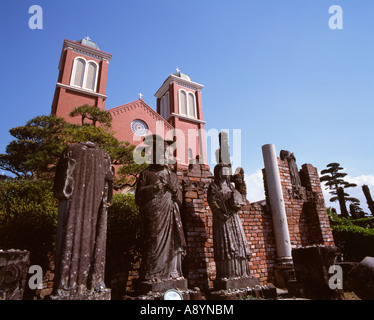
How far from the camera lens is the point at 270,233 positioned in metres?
6.77

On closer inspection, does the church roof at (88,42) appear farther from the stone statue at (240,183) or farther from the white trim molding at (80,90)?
the stone statue at (240,183)

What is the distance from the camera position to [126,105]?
74.9 feet

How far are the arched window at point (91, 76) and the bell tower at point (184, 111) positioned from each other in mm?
8240

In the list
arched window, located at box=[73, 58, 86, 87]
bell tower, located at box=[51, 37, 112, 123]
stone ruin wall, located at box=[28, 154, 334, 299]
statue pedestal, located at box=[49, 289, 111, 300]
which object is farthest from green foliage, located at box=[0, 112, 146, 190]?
arched window, located at box=[73, 58, 86, 87]

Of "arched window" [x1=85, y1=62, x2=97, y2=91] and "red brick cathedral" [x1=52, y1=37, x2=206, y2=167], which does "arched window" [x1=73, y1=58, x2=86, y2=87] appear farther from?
"arched window" [x1=85, y1=62, x2=97, y2=91]

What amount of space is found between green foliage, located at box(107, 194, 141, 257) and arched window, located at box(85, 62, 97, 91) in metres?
18.5

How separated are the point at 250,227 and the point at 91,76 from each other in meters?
21.9

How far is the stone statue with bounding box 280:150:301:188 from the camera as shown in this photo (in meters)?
7.71

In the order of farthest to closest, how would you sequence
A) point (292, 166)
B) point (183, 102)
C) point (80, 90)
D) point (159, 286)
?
point (183, 102)
point (80, 90)
point (292, 166)
point (159, 286)

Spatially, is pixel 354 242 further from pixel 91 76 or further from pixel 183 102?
pixel 91 76

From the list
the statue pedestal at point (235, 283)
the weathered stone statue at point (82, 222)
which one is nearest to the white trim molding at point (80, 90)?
the weathered stone statue at point (82, 222)

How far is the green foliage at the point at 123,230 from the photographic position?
6105 millimetres

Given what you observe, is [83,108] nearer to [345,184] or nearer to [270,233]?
[270,233]

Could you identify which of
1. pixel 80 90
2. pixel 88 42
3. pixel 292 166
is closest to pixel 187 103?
pixel 80 90
